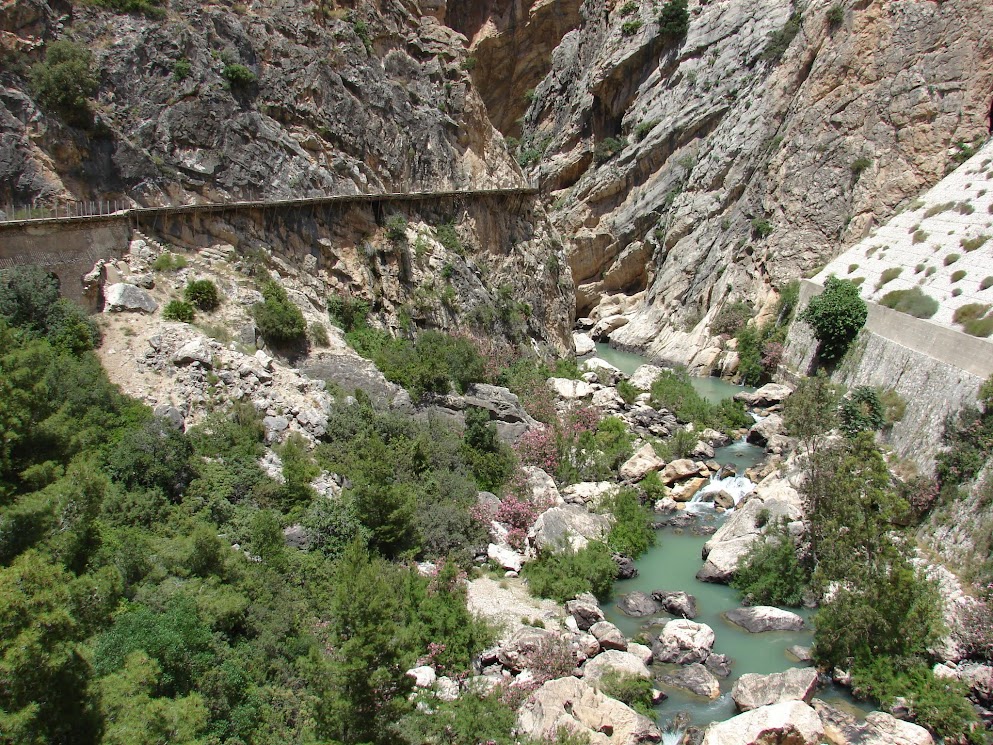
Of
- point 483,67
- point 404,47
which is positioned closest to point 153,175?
point 404,47

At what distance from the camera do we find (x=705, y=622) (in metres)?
16.8

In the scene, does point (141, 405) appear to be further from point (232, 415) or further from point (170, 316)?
point (170, 316)

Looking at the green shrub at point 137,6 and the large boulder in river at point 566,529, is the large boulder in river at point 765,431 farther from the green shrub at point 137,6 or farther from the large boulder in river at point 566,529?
the green shrub at point 137,6

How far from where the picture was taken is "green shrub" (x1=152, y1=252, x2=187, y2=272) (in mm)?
21672

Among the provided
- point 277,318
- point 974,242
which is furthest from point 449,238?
point 974,242

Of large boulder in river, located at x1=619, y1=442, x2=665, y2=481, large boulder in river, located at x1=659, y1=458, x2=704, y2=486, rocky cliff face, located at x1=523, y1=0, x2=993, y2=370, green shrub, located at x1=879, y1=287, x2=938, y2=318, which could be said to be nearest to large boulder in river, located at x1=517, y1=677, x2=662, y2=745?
large boulder in river, located at x1=619, y1=442, x2=665, y2=481

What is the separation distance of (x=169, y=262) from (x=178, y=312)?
201 cm

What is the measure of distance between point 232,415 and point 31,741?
11475 millimetres

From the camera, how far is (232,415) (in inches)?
744

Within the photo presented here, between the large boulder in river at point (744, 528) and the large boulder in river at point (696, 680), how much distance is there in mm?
3943

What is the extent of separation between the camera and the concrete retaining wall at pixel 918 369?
20156 millimetres

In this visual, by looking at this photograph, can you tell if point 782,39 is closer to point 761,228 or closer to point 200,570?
point 761,228

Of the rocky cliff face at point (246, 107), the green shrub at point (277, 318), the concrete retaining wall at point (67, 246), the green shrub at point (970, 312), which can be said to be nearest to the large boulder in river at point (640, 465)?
the green shrub at point (970, 312)

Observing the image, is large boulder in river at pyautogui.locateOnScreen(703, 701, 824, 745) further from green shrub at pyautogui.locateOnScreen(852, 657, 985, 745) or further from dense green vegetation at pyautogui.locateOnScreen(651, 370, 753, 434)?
dense green vegetation at pyautogui.locateOnScreen(651, 370, 753, 434)
